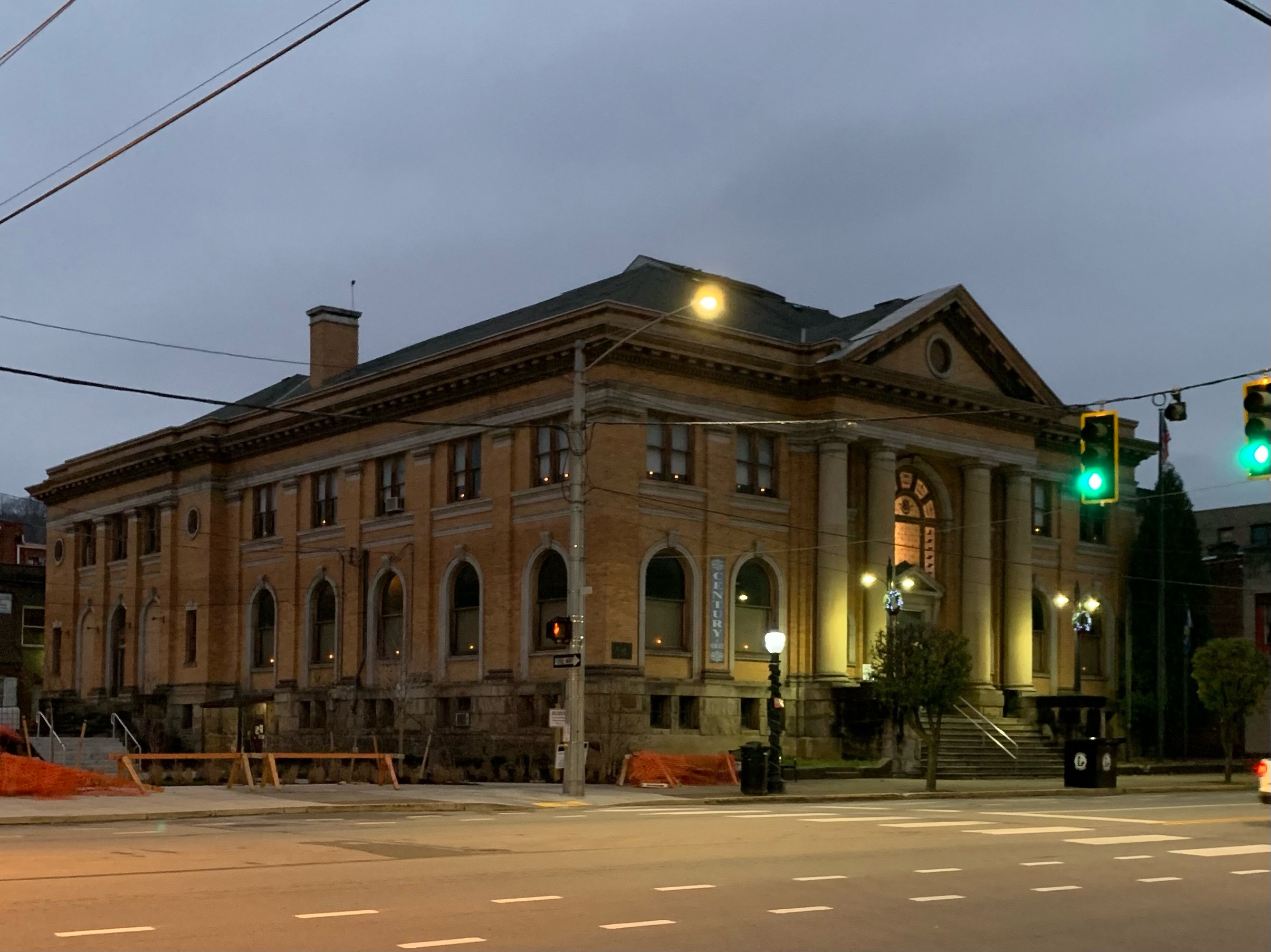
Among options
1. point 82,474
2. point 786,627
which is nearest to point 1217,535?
point 786,627

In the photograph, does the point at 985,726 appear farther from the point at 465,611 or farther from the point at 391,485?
the point at 391,485

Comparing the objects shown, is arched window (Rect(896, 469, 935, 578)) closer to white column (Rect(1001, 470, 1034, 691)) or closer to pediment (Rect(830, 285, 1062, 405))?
white column (Rect(1001, 470, 1034, 691))

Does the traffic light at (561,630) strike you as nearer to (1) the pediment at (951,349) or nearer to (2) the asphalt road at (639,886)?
(2) the asphalt road at (639,886)

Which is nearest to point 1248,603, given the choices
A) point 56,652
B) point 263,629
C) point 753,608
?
point 753,608

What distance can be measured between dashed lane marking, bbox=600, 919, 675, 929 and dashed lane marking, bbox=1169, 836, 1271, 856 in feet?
30.0

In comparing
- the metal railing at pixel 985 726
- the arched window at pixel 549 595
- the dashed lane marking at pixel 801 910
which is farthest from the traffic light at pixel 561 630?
the dashed lane marking at pixel 801 910

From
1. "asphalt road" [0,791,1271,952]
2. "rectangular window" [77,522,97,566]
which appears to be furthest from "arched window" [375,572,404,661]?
"asphalt road" [0,791,1271,952]

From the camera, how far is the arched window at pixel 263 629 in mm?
59719

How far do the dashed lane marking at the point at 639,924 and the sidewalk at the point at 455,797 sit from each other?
15404 millimetres

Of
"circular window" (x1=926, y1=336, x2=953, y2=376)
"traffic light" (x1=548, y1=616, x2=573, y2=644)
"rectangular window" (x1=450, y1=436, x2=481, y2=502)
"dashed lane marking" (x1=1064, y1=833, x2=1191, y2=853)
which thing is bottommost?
"dashed lane marking" (x1=1064, y1=833, x2=1191, y2=853)

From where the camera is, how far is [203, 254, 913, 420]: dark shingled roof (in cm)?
5094

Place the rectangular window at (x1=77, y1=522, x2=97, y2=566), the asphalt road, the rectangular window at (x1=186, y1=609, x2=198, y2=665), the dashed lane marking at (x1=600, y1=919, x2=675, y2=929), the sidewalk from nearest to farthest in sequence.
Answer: the asphalt road < the dashed lane marking at (x1=600, y1=919, x2=675, y2=929) < the sidewalk < the rectangular window at (x1=186, y1=609, x2=198, y2=665) < the rectangular window at (x1=77, y1=522, x2=97, y2=566)

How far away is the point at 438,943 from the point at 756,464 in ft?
122

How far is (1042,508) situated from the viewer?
2296 inches
